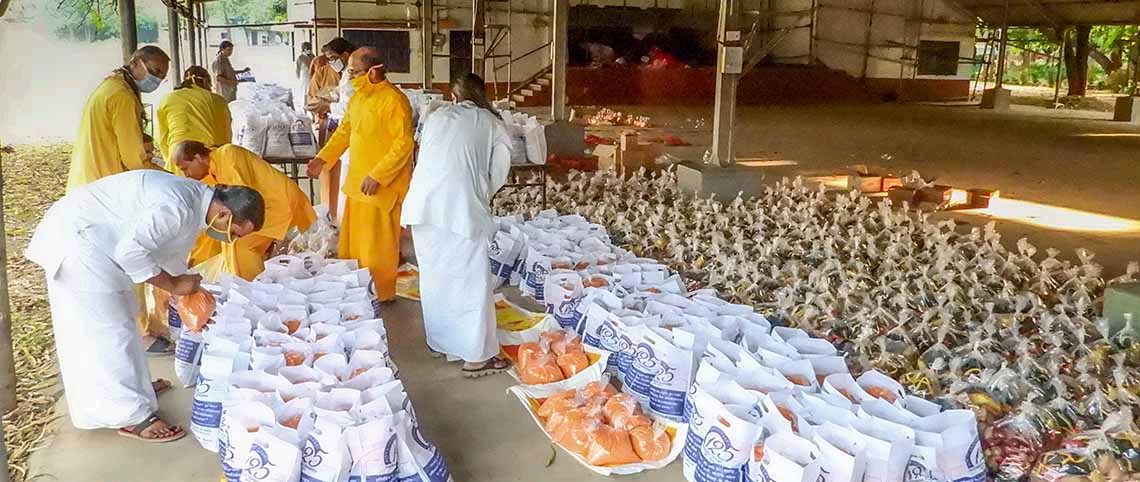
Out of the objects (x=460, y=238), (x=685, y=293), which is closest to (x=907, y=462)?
(x=685, y=293)

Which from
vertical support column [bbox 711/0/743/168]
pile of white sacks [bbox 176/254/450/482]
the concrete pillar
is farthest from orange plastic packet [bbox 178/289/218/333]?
the concrete pillar

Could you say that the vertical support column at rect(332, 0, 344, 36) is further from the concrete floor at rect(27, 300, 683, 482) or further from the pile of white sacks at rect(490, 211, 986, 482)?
the concrete floor at rect(27, 300, 683, 482)

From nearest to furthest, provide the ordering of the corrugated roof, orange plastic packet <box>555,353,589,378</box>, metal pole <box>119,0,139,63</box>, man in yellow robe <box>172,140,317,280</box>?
orange plastic packet <box>555,353,589,378</box> → man in yellow robe <box>172,140,317,280</box> → metal pole <box>119,0,139,63</box> → the corrugated roof

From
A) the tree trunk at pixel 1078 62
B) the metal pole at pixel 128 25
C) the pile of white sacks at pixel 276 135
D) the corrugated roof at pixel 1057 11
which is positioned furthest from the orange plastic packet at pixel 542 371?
the tree trunk at pixel 1078 62

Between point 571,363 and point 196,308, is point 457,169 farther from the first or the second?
point 196,308

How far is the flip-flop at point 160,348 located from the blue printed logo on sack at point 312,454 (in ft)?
6.58

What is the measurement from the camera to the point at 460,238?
13.5 ft

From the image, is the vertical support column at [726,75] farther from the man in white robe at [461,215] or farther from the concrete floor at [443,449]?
the concrete floor at [443,449]

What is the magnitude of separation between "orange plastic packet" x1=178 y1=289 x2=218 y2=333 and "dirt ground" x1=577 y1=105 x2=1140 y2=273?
226 inches

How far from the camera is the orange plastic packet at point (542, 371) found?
155 inches

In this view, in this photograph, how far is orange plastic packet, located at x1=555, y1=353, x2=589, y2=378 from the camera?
3945mm

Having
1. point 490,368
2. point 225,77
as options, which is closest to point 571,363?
point 490,368

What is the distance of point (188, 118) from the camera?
507 centimetres

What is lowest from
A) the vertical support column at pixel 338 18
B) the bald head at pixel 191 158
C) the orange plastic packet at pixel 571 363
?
the orange plastic packet at pixel 571 363
